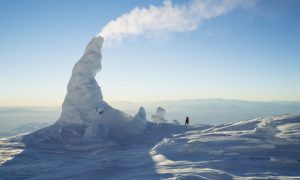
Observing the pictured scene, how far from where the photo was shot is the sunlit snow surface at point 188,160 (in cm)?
3453

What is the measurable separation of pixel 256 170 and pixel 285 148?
10.7 m

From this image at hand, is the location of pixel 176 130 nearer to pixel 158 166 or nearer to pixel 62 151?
pixel 62 151

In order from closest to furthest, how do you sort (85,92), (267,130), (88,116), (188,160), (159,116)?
1. (188,160)
2. (267,130)
3. (88,116)
4. (85,92)
5. (159,116)

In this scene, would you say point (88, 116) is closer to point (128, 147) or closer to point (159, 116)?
point (128, 147)

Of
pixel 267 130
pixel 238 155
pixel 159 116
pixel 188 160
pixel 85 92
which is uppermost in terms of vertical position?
pixel 85 92

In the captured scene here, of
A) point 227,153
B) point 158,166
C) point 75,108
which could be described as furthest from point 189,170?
point 75,108

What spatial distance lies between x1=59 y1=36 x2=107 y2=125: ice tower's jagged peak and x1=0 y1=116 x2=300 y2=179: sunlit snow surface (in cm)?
1626

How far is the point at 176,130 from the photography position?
243ft

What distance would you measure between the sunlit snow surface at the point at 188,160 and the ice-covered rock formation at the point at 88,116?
8.39 metres

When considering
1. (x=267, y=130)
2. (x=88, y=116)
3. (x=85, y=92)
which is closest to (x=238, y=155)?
(x=267, y=130)

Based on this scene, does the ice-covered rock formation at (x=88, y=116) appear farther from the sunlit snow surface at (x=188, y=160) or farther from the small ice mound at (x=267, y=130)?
the small ice mound at (x=267, y=130)

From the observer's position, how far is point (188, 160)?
41469mm

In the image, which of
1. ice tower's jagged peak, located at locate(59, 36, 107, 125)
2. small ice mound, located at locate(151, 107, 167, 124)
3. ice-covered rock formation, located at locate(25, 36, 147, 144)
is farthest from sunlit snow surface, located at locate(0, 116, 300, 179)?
small ice mound, located at locate(151, 107, 167, 124)

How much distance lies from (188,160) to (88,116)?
43.0m
